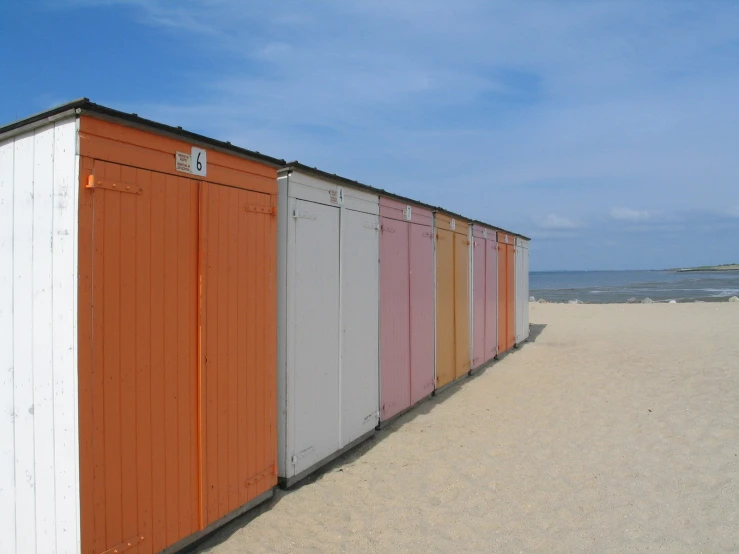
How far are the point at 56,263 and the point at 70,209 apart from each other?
0.29 metres

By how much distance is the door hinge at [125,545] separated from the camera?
2891mm

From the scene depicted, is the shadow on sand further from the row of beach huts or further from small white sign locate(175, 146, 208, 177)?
small white sign locate(175, 146, 208, 177)

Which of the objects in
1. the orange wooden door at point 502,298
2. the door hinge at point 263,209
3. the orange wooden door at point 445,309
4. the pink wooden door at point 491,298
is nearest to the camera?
the door hinge at point 263,209

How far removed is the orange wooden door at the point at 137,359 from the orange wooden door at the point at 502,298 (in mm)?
8615

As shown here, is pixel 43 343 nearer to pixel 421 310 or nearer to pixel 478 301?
pixel 421 310

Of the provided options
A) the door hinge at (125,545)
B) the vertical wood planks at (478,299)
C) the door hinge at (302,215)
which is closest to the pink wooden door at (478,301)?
the vertical wood planks at (478,299)

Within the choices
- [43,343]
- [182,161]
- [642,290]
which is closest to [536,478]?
[182,161]

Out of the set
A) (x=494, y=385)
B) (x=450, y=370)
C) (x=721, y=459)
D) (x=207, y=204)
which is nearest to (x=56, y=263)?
(x=207, y=204)

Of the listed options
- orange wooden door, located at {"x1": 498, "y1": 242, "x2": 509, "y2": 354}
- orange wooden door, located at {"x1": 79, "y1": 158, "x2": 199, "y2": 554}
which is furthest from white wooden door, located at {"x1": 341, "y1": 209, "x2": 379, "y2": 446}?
orange wooden door, located at {"x1": 498, "y1": 242, "x2": 509, "y2": 354}

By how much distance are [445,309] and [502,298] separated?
12.6 ft

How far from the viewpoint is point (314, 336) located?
4742 mm

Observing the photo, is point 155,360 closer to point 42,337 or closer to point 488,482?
point 42,337

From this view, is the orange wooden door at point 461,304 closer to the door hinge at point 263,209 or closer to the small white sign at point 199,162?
the door hinge at point 263,209

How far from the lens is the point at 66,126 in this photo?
2789 mm
